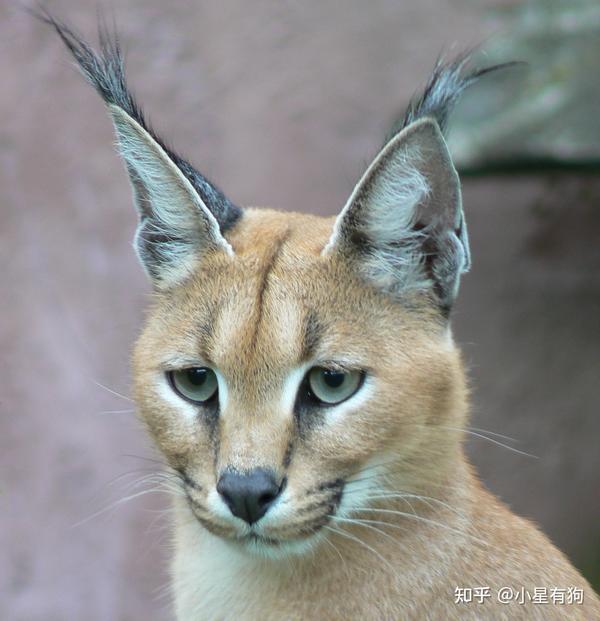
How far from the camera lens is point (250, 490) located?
364cm

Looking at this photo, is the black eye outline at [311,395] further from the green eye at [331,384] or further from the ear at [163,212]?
the ear at [163,212]

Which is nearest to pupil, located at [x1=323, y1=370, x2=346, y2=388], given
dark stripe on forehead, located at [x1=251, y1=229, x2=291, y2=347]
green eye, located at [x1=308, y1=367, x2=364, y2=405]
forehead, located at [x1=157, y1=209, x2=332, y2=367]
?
green eye, located at [x1=308, y1=367, x2=364, y2=405]

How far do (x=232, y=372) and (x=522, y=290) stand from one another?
5679 mm

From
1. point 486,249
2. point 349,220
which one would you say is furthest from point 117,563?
point 349,220

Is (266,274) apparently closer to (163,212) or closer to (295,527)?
(163,212)

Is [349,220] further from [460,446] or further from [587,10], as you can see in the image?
[587,10]

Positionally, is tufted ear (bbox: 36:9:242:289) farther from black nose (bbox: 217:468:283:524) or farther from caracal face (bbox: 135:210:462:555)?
black nose (bbox: 217:468:283:524)

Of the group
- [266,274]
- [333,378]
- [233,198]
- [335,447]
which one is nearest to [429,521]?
[335,447]

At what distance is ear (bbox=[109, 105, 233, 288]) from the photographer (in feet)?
13.8

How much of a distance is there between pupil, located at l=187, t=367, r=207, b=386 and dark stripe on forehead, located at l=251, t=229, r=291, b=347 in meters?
0.26

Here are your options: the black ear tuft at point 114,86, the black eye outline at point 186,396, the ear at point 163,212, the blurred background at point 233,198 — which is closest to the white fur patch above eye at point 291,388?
the black eye outline at point 186,396

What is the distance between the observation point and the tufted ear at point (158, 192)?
4215 mm

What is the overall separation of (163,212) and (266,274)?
0.53 m

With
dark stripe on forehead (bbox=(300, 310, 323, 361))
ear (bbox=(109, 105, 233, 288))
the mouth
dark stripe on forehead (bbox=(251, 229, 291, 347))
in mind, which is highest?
ear (bbox=(109, 105, 233, 288))
